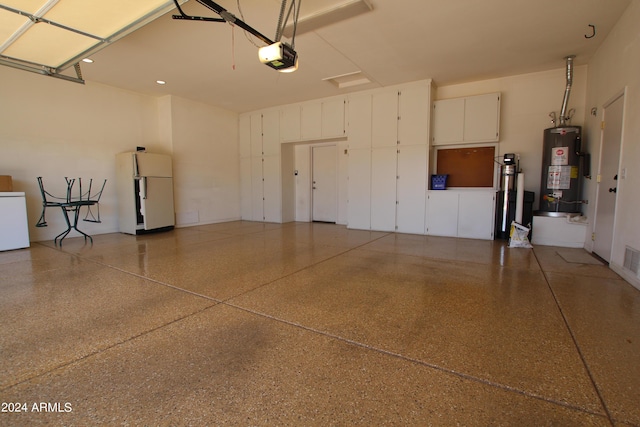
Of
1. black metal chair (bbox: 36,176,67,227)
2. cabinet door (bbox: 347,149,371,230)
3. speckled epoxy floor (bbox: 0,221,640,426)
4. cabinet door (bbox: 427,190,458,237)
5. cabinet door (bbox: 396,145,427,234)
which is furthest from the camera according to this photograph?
cabinet door (bbox: 347,149,371,230)

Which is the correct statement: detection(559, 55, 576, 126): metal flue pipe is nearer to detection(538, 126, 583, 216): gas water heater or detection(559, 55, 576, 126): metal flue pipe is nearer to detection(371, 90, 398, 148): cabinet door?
detection(538, 126, 583, 216): gas water heater

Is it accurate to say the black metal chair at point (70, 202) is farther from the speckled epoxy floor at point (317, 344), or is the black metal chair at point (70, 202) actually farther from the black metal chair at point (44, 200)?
the speckled epoxy floor at point (317, 344)

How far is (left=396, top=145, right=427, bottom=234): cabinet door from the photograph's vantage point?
236 inches

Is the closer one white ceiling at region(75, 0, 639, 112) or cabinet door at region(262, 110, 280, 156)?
white ceiling at region(75, 0, 639, 112)

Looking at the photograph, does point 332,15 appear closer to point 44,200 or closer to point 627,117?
point 627,117

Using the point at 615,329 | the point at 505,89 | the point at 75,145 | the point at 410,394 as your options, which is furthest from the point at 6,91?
the point at 505,89

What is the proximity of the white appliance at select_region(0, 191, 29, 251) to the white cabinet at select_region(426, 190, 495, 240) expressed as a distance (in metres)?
7.15

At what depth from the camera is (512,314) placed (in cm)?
229

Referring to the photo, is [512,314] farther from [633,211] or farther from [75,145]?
[75,145]

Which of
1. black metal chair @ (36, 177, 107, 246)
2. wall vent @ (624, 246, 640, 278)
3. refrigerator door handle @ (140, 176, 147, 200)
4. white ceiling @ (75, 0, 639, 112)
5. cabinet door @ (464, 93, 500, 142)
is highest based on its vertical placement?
white ceiling @ (75, 0, 639, 112)

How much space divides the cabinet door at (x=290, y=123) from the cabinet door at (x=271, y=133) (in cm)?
17

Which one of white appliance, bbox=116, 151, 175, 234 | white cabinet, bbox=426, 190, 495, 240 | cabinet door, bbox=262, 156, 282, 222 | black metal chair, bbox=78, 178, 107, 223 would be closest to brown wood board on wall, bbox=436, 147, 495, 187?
white cabinet, bbox=426, 190, 495, 240

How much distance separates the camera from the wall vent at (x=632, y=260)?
2906 mm

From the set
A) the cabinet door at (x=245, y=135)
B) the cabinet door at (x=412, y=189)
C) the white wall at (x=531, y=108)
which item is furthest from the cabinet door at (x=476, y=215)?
the cabinet door at (x=245, y=135)
